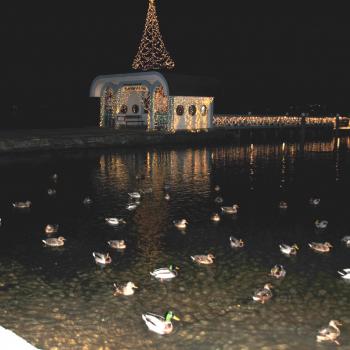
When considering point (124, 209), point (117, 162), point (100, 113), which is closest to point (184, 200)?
point (124, 209)

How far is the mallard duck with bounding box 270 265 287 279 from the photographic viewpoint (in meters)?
12.9

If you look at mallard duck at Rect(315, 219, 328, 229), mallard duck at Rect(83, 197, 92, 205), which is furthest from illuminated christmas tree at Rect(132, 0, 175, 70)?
mallard duck at Rect(315, 219, 328, 229)

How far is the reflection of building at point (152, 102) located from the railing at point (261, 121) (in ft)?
11.1

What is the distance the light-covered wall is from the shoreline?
1545 mm

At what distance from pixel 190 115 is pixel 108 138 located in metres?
11.7

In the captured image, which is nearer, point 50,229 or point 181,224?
point 50,229

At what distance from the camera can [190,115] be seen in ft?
182

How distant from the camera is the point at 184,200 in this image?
2309 cm

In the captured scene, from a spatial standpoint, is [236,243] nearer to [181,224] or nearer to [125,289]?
[181,224]

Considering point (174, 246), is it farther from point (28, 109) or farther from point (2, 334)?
point (28, 109)

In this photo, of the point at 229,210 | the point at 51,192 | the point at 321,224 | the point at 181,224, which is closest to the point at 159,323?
the point at 181,224

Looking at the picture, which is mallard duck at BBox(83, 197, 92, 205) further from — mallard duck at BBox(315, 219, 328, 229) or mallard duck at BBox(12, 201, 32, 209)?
mallard duck at BBox(315, 219, 328, 229)

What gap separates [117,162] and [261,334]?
92.1 feet

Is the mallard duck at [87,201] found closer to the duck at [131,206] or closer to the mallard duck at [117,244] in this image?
the duck at [131,206]
